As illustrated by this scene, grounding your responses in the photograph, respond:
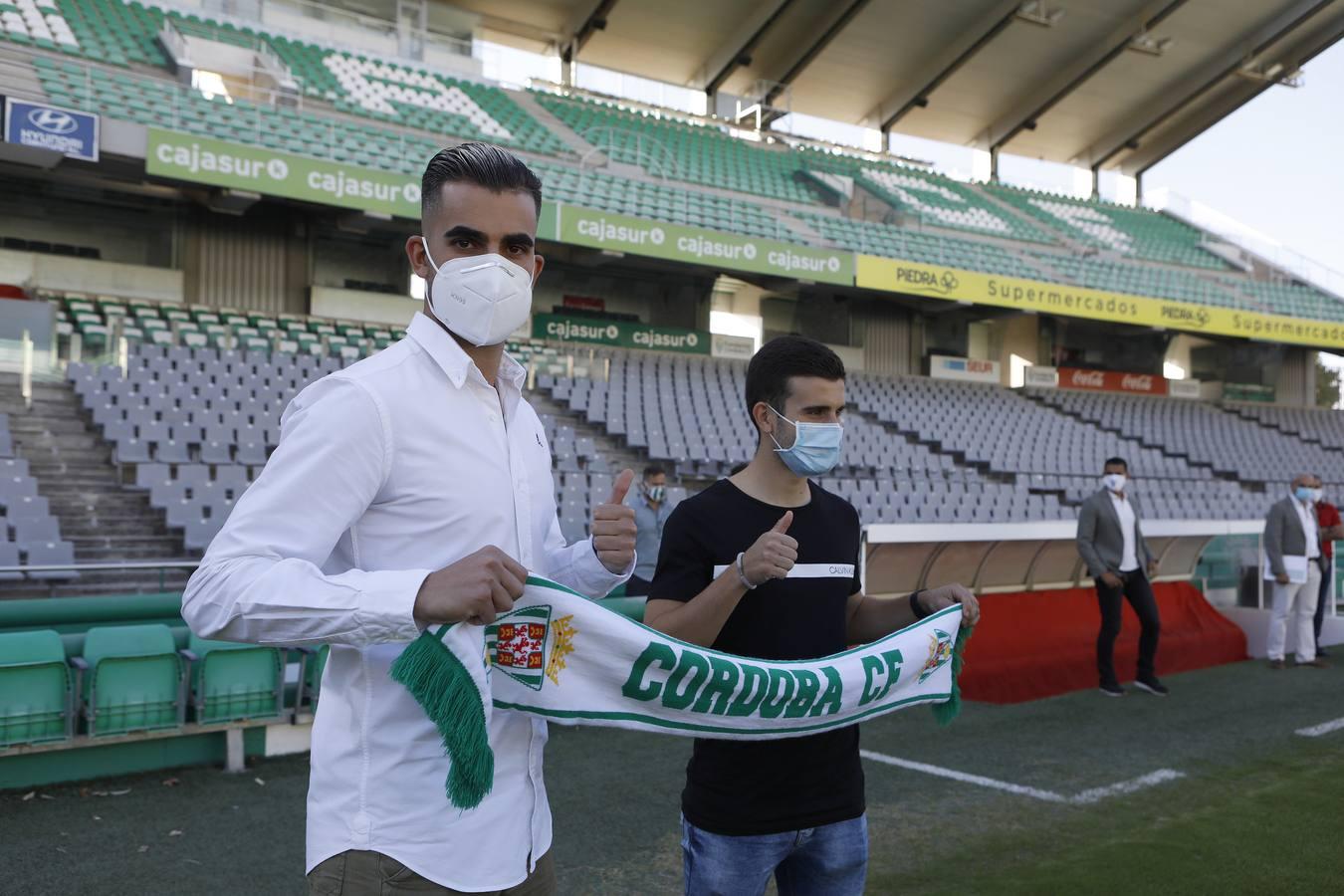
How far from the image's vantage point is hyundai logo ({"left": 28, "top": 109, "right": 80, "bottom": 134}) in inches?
516

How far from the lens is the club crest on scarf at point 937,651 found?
9.40 feet

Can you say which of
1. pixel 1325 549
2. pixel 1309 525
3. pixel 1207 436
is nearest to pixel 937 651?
pixel 1309 525

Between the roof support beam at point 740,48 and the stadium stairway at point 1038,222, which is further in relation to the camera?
the stadium stairway at point 1038,222

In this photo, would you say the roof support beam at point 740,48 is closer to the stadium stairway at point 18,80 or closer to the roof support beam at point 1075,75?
the roof support beam at point 1075,75

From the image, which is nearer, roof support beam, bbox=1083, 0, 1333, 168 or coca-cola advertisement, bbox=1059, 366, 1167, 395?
coca-cola advertisement, bbox=1059, 366, 1167, 395

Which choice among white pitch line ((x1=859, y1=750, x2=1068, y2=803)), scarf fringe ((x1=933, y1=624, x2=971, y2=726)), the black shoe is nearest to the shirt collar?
scarf fringe ((x1=933, y1=624, x2=971, y2=726))

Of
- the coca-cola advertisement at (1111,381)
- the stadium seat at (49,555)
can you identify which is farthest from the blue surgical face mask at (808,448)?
the coca-cola advertisement at (1111,381)

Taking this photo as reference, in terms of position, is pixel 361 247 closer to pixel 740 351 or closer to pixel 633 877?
pixel 740 351

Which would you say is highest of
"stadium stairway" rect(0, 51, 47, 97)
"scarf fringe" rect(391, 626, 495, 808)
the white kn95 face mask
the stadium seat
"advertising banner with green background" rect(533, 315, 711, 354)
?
"stadium stairway" rect(0, 51, 47, 97)

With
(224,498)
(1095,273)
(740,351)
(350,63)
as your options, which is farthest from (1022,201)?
(224,498)

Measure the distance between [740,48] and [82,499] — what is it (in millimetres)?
20953

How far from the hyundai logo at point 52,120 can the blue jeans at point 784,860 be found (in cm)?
1461

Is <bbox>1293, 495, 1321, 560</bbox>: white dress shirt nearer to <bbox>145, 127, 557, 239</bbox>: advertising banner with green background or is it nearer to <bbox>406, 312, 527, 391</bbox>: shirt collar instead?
<bbox>406, 312, 527, 391</bbox>: shirt collar

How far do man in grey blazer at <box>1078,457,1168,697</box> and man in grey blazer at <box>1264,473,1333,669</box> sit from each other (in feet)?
6.31
